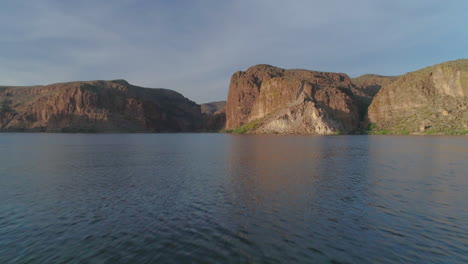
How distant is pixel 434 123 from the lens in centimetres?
11819

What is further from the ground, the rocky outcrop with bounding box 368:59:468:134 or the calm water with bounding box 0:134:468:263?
the rocky outcrop with bounding box 368:59:468:134

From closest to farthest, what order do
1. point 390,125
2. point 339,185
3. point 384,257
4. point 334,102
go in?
point 384,257, point 339,185, point 390,125, point 334,102

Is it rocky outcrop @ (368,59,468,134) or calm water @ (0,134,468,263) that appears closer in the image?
calm water @ (0,134,468,263)

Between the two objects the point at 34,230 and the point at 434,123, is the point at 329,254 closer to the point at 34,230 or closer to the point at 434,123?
the point at 34,230

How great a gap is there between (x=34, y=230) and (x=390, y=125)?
15523 centimetres

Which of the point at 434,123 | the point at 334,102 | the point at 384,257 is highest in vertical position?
the point at 334,102

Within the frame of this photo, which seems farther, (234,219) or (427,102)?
(427,102)

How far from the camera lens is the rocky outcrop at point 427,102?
378ft

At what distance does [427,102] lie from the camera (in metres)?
130

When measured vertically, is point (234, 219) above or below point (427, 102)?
below

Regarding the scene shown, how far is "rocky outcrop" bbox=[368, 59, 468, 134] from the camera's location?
11531 cm

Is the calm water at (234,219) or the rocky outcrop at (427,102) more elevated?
the rocky outcrop at (427,102)

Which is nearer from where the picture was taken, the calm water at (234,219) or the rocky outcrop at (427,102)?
the calm water at (234,219)

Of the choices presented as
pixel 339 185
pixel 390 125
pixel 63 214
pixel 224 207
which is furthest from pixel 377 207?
pixel 390 125
